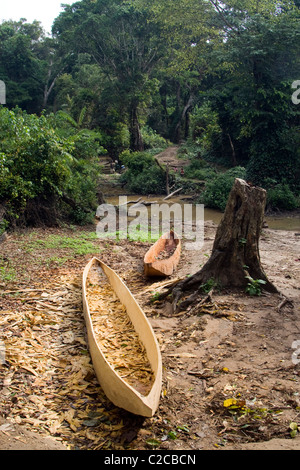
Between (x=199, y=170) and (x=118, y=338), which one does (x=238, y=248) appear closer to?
(x=118, y=338)

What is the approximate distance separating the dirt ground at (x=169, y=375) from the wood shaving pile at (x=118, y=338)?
0.26 meters

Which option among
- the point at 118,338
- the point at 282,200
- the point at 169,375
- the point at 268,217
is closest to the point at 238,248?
the point at 118,338

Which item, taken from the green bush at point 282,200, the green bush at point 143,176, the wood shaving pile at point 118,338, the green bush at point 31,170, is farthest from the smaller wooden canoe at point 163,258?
the green bush at point 143,176

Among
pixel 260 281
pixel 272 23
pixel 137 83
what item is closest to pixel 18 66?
pixel 137 83

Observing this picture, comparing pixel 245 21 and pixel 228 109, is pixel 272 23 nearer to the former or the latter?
pixel 245 21

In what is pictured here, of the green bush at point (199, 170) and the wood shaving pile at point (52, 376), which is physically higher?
the green bush at point (199, 170)

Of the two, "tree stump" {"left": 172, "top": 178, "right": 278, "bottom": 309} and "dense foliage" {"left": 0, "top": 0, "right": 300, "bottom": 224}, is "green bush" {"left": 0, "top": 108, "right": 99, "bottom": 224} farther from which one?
"tree stump" {"left": 172, "top": 178, "right": 278, "bottom": 309}

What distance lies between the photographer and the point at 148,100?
95.0 ft

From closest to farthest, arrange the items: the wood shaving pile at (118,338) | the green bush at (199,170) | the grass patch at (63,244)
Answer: the wood shaving pile at (118,338) → the grass patch at (63,244) → the green bush at (199,170)

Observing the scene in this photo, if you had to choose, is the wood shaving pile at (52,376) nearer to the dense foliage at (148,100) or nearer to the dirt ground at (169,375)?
the dirt ground at (169,375)

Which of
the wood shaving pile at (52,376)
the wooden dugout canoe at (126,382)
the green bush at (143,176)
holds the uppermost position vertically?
the green bush at (143,176)

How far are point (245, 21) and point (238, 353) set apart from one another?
1982 cm

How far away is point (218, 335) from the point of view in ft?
16.0

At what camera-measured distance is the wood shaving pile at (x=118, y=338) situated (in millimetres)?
3869
